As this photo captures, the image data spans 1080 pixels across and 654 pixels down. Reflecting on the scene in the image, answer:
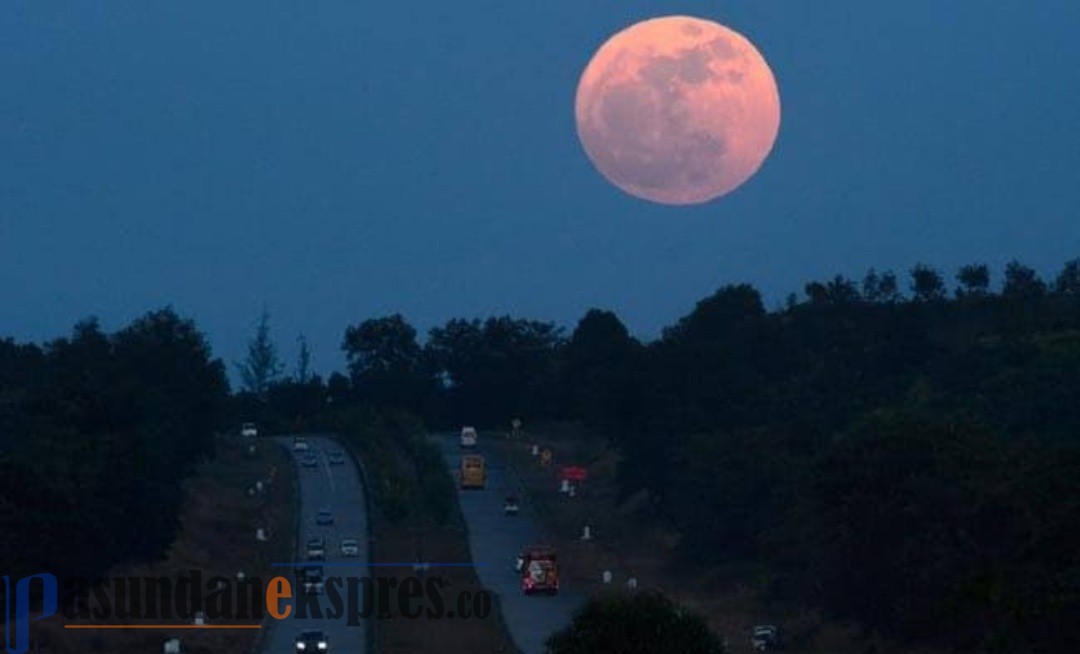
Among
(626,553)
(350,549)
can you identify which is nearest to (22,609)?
(350,549)

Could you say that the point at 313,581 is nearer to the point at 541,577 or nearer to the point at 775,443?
the point at 541,577

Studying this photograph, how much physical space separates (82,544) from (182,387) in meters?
49.8

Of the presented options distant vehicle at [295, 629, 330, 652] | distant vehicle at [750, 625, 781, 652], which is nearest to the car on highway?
distant vehicle at [750, 625, 781, 652]

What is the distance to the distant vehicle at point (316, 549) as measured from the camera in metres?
74.6

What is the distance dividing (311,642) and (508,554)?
109 feet

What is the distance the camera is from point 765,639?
52.5 meters

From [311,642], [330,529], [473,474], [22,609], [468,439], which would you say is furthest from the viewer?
[468,439]

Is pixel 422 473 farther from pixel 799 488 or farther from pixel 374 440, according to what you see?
pixel 799 488

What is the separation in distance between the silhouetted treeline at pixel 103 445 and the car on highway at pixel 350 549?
646 cm

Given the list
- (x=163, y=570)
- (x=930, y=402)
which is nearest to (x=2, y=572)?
(x=163, y=570)

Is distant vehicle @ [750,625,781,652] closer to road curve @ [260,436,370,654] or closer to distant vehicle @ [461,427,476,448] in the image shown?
road curve @ [260,436,370,654]

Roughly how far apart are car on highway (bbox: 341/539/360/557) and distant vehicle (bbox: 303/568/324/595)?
561 cm

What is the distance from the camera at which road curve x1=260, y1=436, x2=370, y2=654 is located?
165 ft

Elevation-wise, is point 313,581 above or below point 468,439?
below
